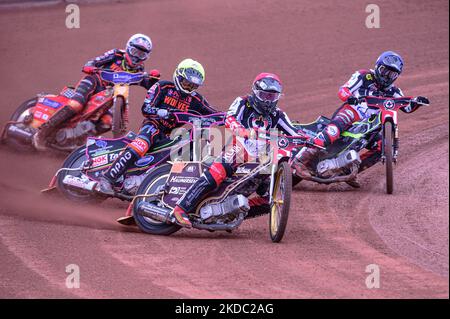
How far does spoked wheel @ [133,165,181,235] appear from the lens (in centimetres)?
1479

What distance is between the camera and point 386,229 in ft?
49.4

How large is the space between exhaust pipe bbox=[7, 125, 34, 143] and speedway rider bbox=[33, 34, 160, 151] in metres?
0.26

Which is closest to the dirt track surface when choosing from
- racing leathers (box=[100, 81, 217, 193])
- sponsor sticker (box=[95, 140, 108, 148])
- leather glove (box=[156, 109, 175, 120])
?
racing leathers (box=[100, 81, 217, 193])

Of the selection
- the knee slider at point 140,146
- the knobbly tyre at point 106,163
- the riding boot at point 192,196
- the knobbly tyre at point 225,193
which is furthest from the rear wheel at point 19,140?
the riding boot at point 192,196

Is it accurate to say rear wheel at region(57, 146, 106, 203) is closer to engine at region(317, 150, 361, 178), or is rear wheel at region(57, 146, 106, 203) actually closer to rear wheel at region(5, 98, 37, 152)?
rear wheel at region(5, 98, 37, 152)

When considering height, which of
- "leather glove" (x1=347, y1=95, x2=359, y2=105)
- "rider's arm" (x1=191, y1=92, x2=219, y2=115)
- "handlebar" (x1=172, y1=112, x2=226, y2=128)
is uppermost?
"leather glove" (x1=347, y1=95, x2=359, y2=105)

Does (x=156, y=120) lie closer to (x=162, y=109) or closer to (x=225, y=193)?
(x=162, y=109)

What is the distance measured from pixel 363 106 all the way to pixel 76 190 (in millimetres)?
4399

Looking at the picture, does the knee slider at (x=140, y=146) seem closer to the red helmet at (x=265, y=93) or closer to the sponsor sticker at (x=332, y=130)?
the red helmet at (x=265, y=93)

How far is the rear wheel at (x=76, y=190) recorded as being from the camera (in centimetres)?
1666

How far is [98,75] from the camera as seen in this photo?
63.3 feet

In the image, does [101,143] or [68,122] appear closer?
[101,143]

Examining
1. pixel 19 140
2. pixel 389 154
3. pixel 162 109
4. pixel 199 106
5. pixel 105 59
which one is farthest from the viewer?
pixel 19 140

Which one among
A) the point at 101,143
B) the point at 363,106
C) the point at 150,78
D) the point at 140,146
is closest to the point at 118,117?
the point at 150,78
